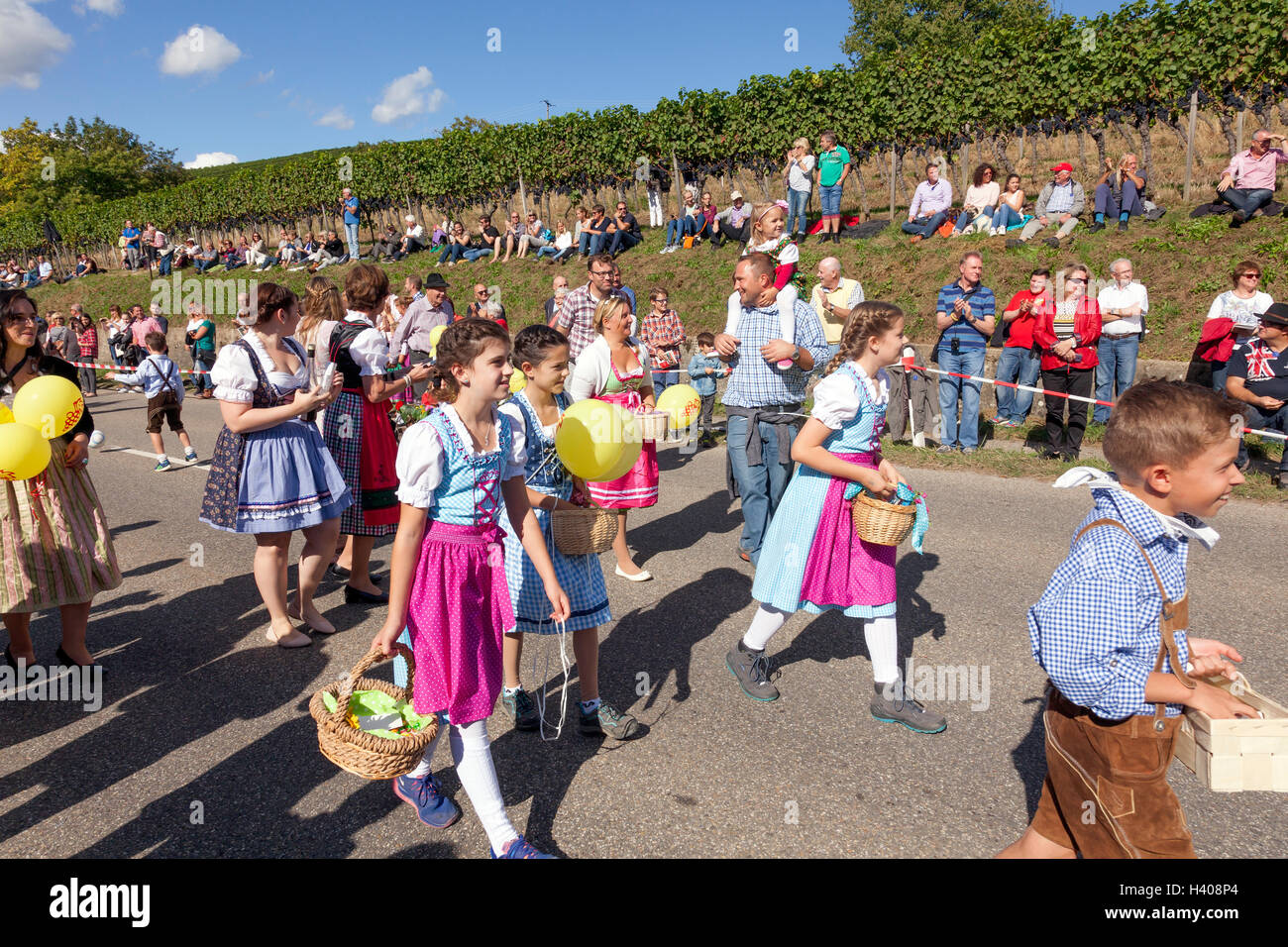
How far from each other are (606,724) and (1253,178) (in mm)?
12802

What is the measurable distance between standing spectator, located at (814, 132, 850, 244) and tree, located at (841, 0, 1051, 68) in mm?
34896

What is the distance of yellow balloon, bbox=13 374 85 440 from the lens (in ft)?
14.0

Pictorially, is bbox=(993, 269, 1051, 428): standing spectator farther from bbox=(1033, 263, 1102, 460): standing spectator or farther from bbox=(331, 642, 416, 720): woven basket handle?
bbox=(331, 642, 416, 720): woven basket handle

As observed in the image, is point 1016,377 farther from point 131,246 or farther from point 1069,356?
point 131,246

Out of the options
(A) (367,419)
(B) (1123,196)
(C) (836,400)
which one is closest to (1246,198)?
(B) (1123,196)

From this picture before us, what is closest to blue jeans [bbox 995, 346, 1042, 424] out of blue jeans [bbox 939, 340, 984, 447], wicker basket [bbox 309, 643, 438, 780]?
blue jeans [bbox 939, 340, 984, 447]

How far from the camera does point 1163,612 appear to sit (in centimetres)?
212

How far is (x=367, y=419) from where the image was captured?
5461mm

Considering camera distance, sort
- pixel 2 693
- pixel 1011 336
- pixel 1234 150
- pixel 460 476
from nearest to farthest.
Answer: pixel 460 476 → pixel 2 693 → pixel 1011 336 → pixel 1234 150

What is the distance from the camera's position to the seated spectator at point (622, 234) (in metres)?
19.6

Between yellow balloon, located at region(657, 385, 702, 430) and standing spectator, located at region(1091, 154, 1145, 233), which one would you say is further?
standing spectator, located at region(1091, 154, 1145, 233)

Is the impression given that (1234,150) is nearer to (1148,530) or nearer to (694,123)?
(694,123)
